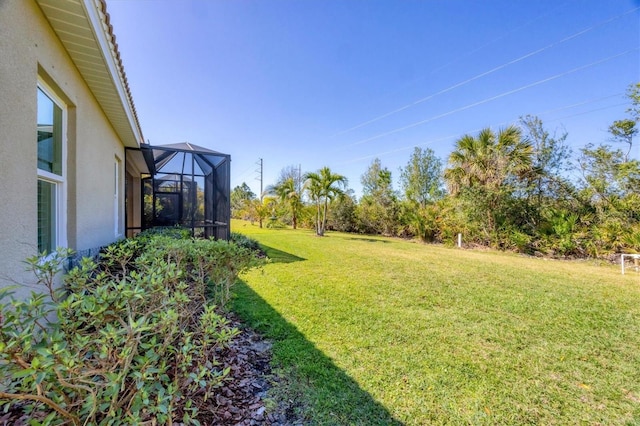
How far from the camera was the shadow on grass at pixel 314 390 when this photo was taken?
2.31 metres

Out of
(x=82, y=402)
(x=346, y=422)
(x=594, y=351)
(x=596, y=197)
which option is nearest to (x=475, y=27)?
(x=596, y=197)

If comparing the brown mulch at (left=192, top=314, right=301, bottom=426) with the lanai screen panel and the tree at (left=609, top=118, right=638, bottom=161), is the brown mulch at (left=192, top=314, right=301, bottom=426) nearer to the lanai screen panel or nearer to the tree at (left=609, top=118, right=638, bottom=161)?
the lanai screen panel

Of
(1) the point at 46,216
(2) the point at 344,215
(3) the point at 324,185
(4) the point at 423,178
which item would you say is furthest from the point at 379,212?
(1) the point at 46,216

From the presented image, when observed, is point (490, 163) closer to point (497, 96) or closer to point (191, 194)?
point (497, 96)

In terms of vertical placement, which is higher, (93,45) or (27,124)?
(93,45)

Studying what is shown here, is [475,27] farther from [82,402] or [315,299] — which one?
[82,402]

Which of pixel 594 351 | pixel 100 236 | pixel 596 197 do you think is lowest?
pixel 594 351

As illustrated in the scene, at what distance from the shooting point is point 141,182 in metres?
11.1

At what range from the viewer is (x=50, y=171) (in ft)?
9.86

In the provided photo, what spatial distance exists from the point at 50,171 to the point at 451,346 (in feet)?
17.8

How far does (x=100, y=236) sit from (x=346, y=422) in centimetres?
511

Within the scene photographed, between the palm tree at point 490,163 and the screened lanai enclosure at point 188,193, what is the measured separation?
11.7 meters

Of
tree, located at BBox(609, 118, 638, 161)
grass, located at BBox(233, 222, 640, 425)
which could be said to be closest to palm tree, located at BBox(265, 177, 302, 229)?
grass, located at BBox(233, 222, 640, 425)

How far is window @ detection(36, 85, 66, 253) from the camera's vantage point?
9.02 feet
